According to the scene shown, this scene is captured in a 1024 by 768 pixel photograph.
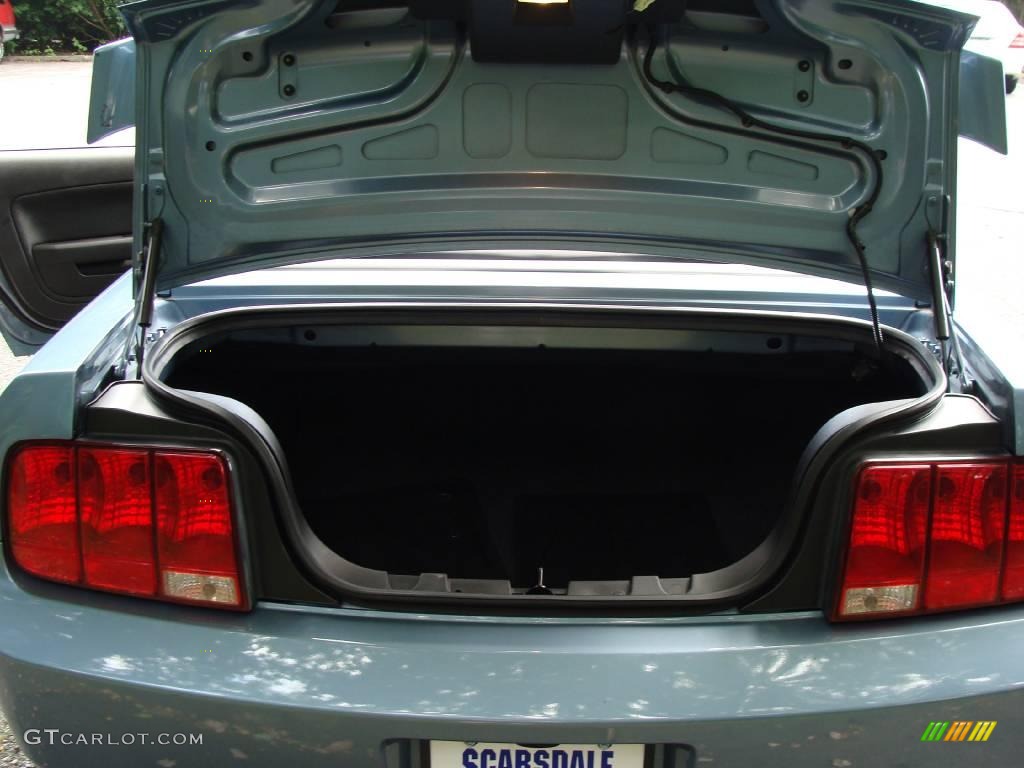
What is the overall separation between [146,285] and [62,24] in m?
21.3

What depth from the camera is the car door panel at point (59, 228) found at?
120 inches

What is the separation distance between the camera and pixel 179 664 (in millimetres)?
1410

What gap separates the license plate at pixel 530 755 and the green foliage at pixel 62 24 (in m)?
→ 21.0

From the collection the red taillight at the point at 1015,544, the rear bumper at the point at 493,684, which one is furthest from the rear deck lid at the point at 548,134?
the rear bumper at the point at 493,684

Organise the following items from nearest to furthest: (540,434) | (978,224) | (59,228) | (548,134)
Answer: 1. (548,134)
2. (540,434)
3. (59,228)
4. (978,224)

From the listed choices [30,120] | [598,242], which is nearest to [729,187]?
[598,242]

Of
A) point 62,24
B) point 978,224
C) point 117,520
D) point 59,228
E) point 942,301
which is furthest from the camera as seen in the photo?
point 62,24

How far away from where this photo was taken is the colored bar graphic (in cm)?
138

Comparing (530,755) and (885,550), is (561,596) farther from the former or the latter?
(885,550)

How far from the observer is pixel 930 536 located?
147 cm

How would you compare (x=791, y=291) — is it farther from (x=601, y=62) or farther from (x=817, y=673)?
(x=817, y=673)

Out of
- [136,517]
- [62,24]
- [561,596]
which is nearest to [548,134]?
[561,596]

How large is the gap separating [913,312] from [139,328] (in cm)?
164

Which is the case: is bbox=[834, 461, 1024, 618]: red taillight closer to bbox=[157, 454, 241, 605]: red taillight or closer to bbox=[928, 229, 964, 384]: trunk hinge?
bbox=[928, 229, 964, 384]: trunk hinge
